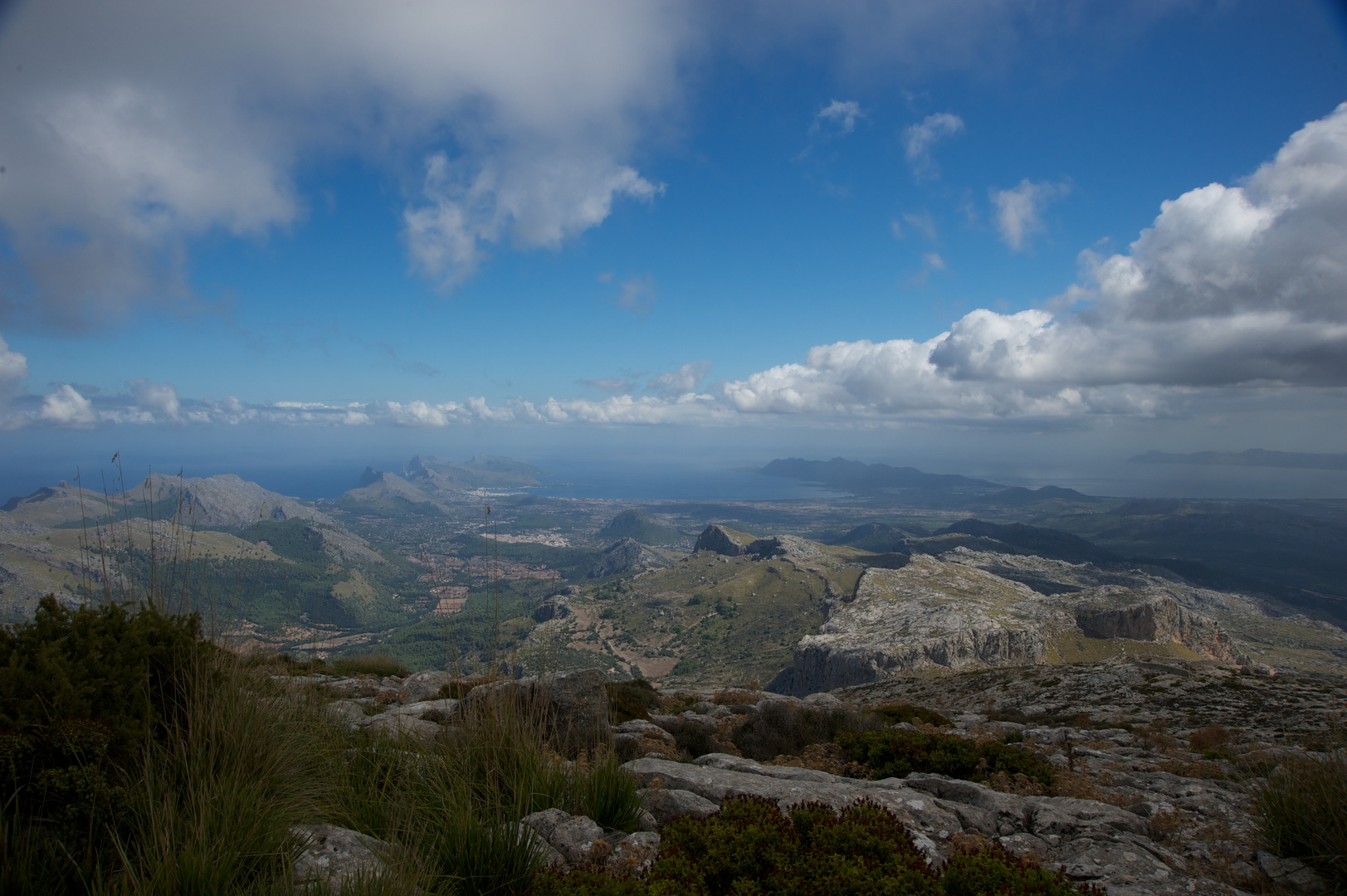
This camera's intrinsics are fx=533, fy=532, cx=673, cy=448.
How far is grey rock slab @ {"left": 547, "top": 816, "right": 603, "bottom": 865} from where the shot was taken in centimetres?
447

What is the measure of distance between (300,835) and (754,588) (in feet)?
469

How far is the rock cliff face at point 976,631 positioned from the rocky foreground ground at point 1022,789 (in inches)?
2179

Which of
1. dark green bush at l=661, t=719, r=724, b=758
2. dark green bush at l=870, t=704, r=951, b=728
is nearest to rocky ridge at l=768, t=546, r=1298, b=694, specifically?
dark green bush at l=870, t=704, r=951, b=728

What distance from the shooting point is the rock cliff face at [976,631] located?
2672 inches

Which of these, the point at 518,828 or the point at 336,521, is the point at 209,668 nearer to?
the point at 518,828

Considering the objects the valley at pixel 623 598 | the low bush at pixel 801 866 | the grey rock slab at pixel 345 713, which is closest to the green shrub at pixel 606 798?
the low bush at pixel 801 866

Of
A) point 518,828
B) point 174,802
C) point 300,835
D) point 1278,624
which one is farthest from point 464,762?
point 1278,624

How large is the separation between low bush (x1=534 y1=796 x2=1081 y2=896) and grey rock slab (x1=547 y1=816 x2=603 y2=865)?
2.32ft

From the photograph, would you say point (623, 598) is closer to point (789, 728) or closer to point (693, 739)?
point (789, 728)

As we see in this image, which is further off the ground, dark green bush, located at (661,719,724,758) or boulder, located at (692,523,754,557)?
dark green bush, located at (661,719,724,758)

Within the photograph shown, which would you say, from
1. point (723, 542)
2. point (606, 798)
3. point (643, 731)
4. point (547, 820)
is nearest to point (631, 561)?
point (723, 542)

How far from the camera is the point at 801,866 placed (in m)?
3.70

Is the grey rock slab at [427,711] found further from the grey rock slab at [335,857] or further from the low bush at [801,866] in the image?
the low bush at [801,866]

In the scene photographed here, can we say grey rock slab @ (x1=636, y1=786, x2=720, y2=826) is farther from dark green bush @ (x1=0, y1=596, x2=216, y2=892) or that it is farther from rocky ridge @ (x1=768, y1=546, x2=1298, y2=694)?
rocky ridge @ (x1=768, y1=546, x2=1298, y2=694)
